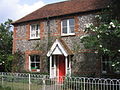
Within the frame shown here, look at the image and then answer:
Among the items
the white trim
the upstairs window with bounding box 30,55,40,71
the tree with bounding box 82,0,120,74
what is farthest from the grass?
the upstairs window with bounding box 30,55,40,71

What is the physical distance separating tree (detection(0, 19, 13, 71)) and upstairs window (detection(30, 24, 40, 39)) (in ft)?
10.8

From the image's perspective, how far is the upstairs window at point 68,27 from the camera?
18297mm

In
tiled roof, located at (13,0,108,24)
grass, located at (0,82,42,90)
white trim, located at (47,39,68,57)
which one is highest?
tiled roof, located at (13,0,108,24)

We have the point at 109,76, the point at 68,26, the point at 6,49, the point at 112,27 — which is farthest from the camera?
the point at 6,49

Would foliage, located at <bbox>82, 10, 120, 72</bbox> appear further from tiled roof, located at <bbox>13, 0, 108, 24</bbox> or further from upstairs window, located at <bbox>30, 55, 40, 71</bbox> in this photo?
upstairs window, located at <bbox>30, 55, 40, 71</bbox>

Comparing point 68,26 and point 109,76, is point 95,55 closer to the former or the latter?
point 109,76

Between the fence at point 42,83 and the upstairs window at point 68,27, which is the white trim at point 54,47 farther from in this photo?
the fence at point 42,83

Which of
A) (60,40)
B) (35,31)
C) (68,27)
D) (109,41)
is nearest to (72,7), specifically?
(68,27)

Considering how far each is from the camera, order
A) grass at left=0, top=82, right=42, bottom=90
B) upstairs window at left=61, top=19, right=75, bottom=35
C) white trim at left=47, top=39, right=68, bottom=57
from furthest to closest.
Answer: upstairs window at left=61, top=19, right=75, bottom=35
white trim at left=47, top=39, right=68, bottom=57
grass at left=0, top=82, right=42, bottom=90

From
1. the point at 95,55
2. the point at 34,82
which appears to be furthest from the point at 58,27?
the point at 34,82

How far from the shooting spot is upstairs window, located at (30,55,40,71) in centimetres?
2025

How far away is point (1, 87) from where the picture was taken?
1350 cm

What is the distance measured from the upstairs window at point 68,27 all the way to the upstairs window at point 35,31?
9.78 ft

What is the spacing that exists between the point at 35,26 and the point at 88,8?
5984 mm
